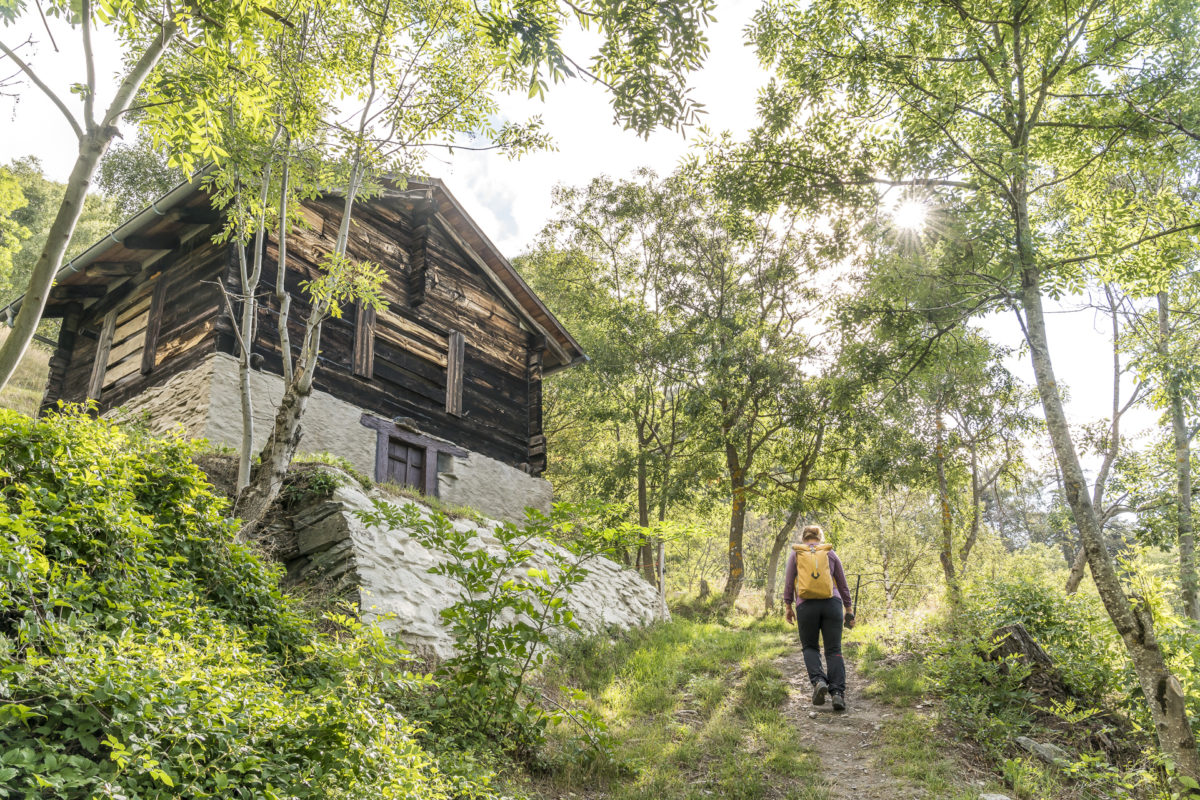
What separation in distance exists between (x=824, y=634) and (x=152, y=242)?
41.8 ft

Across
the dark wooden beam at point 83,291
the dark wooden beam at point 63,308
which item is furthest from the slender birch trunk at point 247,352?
the dark wooden beam at point 63,308

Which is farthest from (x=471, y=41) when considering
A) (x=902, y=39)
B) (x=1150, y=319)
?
(x=1150, y=319)

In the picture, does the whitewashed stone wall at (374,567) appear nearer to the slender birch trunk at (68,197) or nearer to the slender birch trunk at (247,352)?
the slender birch trunk at (247,352)

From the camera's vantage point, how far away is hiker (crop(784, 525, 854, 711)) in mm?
7367

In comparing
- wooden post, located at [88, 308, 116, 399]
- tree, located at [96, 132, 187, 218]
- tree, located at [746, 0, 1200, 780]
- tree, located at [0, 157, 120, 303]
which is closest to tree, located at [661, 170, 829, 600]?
tree, located at [746, 0, 1200, 780]

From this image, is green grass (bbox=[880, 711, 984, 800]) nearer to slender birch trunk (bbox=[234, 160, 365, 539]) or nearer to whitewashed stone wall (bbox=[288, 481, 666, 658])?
whitewashed stone wall (bbox=[288, 481, 666, 658])

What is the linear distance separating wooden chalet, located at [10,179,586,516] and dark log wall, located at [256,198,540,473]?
3 centimetres

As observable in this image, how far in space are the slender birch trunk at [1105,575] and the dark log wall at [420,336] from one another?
1008 centimetres

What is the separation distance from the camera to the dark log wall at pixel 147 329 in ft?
37.1

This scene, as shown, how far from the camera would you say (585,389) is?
20266 mm

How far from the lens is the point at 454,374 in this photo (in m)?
14.2

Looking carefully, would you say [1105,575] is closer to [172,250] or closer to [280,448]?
[280,448]

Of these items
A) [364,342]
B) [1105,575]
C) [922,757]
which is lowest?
[922,757]

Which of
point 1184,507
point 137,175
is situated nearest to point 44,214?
point 137,175
